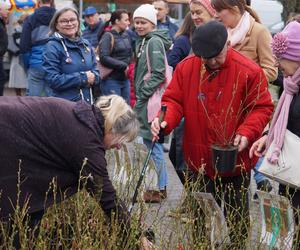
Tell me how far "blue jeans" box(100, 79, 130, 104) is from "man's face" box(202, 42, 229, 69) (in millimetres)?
4232

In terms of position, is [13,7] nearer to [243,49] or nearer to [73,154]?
[243,49]

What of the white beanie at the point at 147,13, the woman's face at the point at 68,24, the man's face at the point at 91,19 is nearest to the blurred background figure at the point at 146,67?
the white beanie at the point at 147,13

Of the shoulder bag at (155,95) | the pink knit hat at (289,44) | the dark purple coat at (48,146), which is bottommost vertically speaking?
the shoulder bag at (155,95)

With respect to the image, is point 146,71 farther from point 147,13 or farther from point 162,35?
point 147,13

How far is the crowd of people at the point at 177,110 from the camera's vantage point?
3438 mm

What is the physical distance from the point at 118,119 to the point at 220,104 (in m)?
0.84

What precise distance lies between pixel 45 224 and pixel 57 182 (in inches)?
8.2

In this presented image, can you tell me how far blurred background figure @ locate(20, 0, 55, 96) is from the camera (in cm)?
771

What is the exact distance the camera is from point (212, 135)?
4.20 metres

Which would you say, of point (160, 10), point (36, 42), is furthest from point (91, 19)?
point (36, 42)

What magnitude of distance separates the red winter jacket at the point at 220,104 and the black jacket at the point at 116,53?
13.4ft

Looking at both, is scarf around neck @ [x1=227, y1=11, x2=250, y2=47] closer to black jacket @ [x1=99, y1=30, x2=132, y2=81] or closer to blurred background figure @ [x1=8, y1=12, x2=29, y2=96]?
black jacket @ [x1=99, y1=30, x2=132, y2=81]

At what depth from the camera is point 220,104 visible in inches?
163

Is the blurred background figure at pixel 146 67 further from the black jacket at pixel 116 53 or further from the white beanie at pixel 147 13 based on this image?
the black jacket at pixel 116 53
